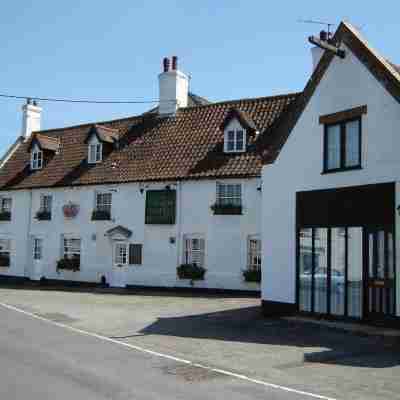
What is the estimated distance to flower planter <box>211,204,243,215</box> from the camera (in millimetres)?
24981

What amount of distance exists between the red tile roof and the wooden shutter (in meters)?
3.25

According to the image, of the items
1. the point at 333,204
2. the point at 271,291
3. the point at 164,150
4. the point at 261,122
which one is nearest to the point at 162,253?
the point at 164,150

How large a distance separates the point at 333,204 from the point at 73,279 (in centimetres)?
1731

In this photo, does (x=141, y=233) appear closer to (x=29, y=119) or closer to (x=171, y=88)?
(x=171, y=88)

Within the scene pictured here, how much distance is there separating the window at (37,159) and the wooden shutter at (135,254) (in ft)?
30.0

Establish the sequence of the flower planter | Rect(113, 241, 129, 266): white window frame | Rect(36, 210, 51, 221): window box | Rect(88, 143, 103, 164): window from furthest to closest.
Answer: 1. Rect(36, 210, 51, 221): window box
2. Rect(88, 143, 103, 164): window
3. Rect(113, 241, 129, 266): white window frame
4. the flower planter

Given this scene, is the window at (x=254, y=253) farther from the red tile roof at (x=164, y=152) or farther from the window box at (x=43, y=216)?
the window box at (x=43, y=216)

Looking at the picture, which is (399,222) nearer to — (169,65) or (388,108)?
(388,108)

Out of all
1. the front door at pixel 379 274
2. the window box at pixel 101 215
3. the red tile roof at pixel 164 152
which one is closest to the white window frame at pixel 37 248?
the red tile roof at pixel 164 152

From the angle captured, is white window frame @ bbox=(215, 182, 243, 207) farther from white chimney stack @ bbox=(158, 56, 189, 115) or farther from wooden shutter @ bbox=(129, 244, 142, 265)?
white chimney stack @ bbox=(158, 56, 189, 115)

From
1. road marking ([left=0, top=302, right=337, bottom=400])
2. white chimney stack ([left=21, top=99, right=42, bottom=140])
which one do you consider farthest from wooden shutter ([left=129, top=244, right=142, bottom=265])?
white chimney stack ([left=21, top=99, right=42, bottom=140])

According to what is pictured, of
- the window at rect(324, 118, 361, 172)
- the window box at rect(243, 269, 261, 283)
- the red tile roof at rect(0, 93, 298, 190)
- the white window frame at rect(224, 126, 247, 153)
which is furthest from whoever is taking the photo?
the red tile roof at rect(0, 93, 298, 190)

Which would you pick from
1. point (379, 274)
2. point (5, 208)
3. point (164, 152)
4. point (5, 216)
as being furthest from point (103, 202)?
point (379, 274)

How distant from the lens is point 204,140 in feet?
90.7
